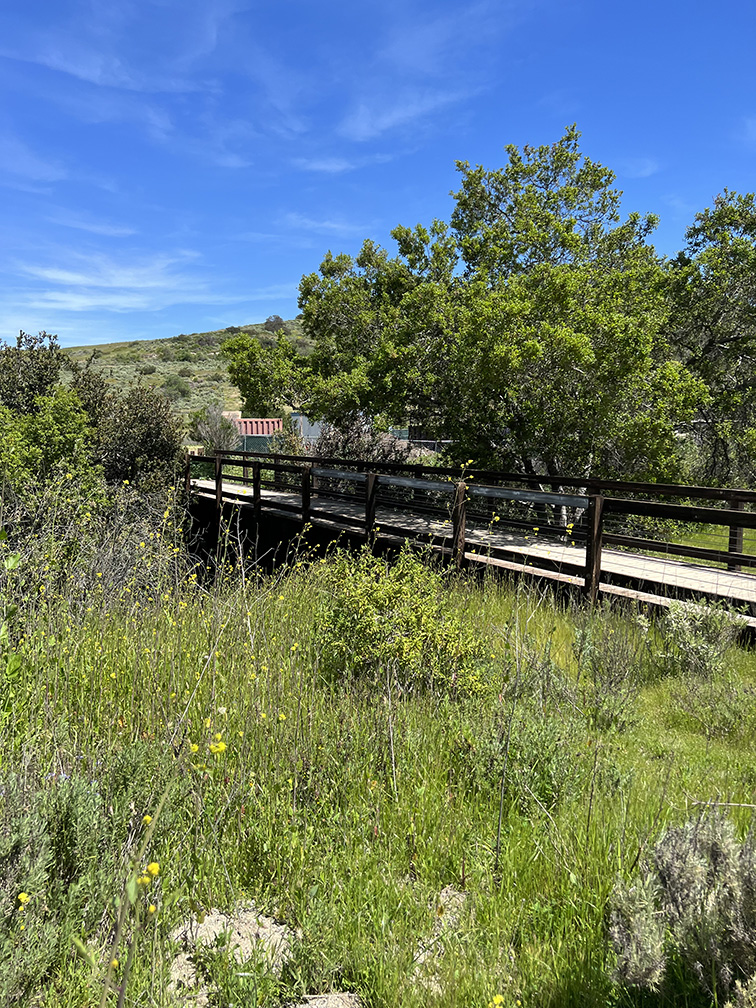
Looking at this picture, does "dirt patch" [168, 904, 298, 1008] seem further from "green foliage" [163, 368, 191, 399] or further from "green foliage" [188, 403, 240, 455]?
"green foliage" [163, 368, 191, 399]

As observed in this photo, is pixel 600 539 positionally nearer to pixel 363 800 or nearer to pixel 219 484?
pixel 363 800

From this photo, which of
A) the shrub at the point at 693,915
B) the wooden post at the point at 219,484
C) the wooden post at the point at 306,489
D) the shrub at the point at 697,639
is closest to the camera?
the shrub at the point at 693,915

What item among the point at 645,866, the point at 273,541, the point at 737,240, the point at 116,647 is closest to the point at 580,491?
the point at 273,541

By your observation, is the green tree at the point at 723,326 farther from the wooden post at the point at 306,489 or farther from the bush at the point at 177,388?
the bush at the point at 177,388

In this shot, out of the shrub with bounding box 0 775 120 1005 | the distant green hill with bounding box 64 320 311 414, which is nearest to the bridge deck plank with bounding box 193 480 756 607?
the shrub with bounding box 0 775 120 1005

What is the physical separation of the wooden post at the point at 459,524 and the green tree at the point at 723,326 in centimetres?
1055

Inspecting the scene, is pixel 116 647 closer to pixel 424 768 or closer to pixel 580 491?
pixel 424 768

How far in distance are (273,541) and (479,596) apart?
761 centimetres

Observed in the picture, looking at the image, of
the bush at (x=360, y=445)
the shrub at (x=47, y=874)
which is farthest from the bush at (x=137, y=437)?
the shrub at (x=47, y=874)

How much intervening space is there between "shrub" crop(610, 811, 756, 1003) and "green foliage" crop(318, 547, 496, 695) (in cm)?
190

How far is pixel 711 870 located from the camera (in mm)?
1721

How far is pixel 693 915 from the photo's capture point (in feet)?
5.46

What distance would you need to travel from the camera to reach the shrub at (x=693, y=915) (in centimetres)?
158

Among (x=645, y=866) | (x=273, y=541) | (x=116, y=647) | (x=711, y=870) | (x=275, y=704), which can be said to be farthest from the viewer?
(x=273, y=541)
